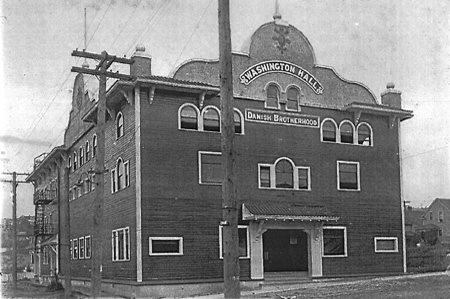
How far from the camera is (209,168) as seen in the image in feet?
95.3

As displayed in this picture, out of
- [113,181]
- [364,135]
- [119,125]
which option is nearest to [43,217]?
[113,181]

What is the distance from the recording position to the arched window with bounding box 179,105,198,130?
2875 centimetres

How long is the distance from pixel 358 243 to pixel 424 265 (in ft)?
30.7

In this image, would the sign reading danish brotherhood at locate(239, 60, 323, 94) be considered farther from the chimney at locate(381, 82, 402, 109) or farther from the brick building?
the chimney at locate(381, 82, 402, 109)

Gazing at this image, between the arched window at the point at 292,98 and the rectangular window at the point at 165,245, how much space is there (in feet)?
27.2

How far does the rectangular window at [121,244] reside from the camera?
28.7 m

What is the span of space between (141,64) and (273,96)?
6.57 m

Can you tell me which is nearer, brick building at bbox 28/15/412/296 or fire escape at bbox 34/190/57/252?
brick building at bbox 28/15/412/296

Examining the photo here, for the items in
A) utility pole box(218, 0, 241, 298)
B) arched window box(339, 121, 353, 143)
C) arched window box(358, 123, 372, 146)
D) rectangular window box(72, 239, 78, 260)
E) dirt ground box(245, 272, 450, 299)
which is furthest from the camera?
rectangular window box(72, 239, 78, 260)

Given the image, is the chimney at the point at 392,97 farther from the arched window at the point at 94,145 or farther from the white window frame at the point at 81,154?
the white window frame at the point at 81,154

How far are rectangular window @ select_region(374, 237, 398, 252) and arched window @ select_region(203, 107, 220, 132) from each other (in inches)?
394

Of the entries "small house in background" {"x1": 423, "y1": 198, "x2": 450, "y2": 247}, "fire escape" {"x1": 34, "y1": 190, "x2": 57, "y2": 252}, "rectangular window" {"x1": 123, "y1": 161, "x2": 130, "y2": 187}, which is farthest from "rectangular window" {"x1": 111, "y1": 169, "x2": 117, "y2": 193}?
"small house in background" {"x1": 423, "y1": 198, "x2": 450, "y2": 247}

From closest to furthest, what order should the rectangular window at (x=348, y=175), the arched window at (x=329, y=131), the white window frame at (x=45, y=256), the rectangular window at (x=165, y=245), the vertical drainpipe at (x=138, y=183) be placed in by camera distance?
the vertical drainpipe at (x=138, y=183) < the rectangular window at (x=165, y=245) < the arched window at (x=329, y=131) < the rectangular window at (x=348, y=175) < the white window frame at (x=45, y=256)

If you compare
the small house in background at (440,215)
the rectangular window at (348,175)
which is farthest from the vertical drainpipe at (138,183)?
the small house in background at (440,215)
